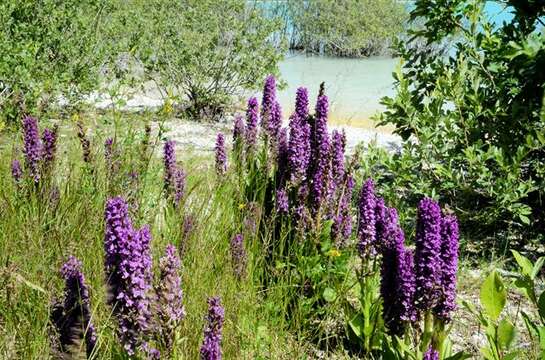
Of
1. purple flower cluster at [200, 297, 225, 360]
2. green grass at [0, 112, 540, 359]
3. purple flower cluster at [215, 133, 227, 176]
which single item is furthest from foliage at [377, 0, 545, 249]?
purple flower cluster at [200, 297, 225, 360]

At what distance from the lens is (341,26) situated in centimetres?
2862

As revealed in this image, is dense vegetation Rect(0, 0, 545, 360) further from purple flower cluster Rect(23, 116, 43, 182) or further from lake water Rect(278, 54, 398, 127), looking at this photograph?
lake water Rect(278, 54, 398, 127)

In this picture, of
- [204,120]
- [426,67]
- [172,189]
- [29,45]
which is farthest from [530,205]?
[204,120]

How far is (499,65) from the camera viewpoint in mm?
5000

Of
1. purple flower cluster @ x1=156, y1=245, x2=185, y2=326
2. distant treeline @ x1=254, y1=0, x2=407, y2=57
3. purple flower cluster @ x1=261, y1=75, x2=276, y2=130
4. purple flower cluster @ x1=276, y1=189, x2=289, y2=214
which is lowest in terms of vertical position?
purple flower cluster @ x1=276, y1=189, x2=289, y2=214

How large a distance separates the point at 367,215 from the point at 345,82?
53.6 ft

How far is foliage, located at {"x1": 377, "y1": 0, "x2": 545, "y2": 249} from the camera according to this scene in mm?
4504

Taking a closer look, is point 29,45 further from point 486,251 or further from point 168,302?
point 168,302

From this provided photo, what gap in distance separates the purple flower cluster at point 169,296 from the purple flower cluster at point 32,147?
1838 millimetres

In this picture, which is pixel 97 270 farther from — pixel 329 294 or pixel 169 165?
pixel 329 294

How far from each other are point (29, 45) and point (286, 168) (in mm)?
4956

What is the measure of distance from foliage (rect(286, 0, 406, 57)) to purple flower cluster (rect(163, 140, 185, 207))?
2471 cm

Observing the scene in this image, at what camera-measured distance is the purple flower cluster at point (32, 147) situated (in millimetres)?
3361

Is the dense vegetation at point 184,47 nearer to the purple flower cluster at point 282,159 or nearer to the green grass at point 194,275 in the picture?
the green grass at point 194,275
